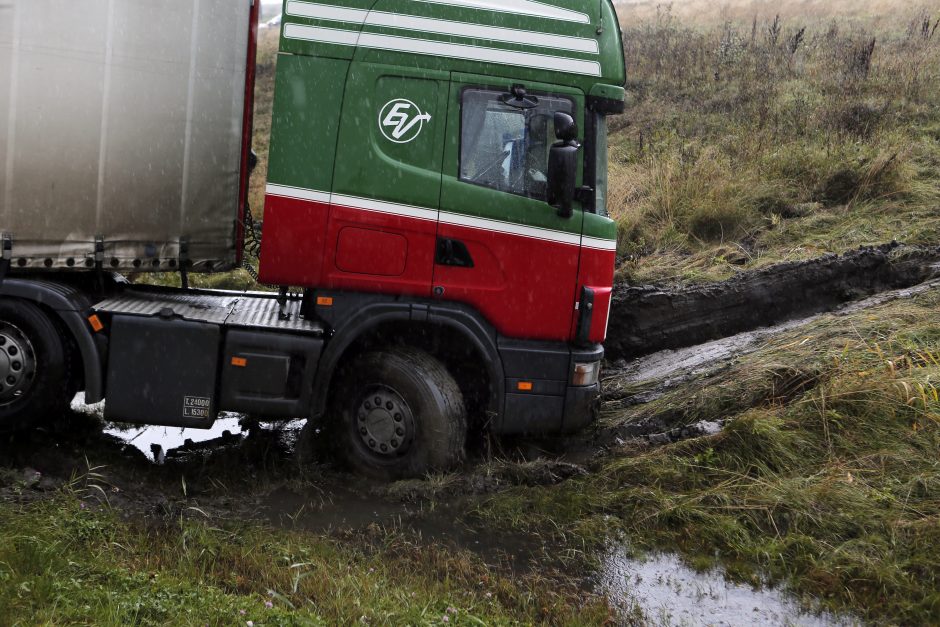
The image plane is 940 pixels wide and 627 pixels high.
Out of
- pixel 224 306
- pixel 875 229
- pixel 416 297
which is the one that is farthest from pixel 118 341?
pixel 875 229

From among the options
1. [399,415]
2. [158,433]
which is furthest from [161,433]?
[399,415]

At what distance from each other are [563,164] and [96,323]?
10.5 ft

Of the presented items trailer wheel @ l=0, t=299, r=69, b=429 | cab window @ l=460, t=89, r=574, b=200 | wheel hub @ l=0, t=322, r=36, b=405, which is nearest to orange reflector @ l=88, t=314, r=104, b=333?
trailer wheel @ l=0, t=299, r=69, b=429

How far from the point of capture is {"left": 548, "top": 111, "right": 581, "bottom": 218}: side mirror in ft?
17.4

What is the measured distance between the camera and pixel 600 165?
18.9ft

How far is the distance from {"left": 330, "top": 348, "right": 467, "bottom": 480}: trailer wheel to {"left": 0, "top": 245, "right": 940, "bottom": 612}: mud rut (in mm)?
161

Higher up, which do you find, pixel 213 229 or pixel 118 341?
pixel 213 229

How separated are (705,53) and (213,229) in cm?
1203

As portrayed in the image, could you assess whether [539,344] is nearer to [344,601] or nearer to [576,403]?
[576,403]

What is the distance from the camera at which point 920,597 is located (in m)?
4.39

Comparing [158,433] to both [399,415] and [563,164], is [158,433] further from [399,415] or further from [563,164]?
[563,164]

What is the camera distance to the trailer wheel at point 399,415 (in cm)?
568

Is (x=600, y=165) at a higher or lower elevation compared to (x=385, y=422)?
higher

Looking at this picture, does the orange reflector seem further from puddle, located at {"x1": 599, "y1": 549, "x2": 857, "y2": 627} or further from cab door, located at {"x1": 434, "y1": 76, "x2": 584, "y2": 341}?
puddle, located at {"x1": 599, "y1": 549, "x2": 857, "y2": 627}
